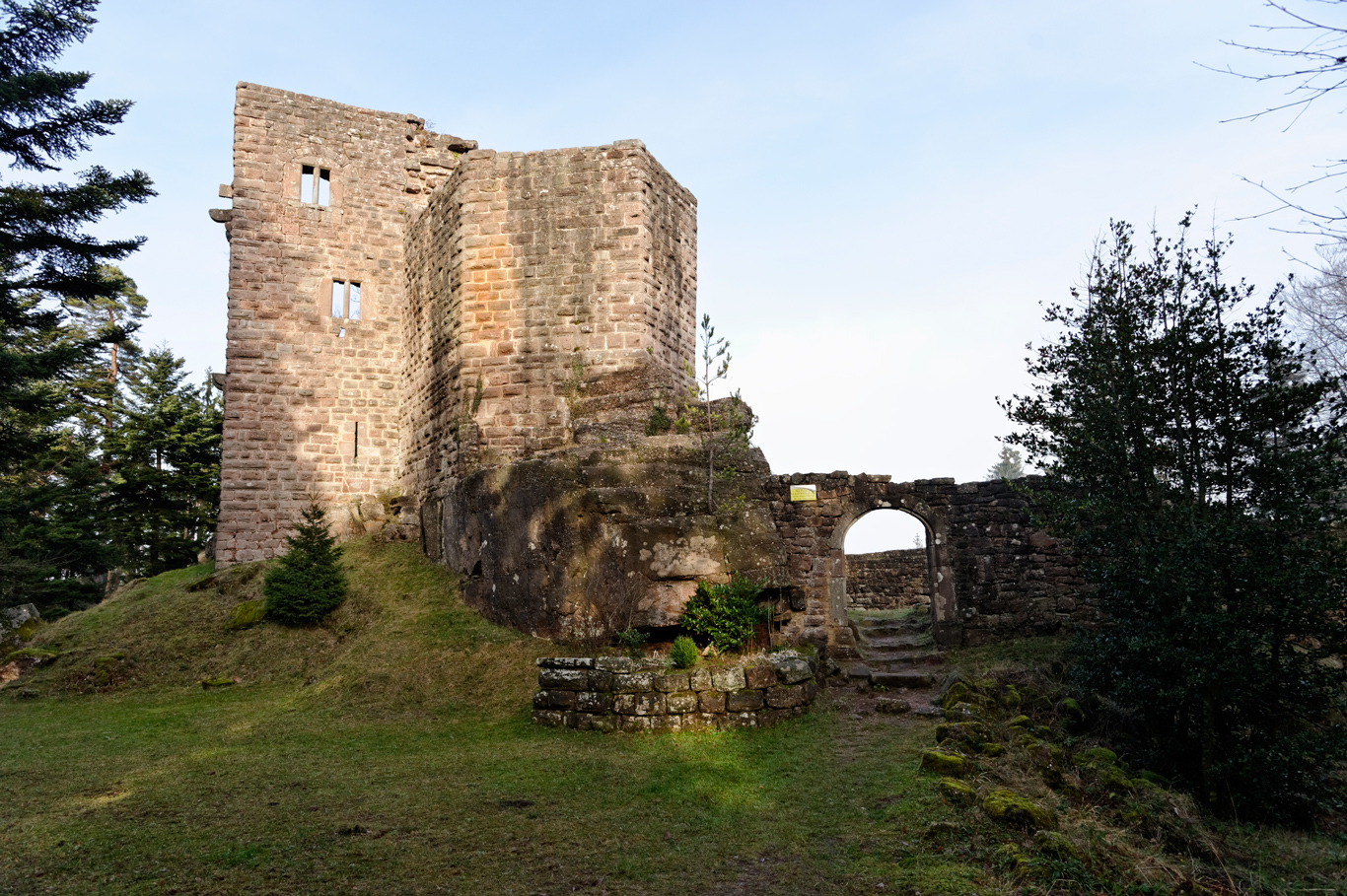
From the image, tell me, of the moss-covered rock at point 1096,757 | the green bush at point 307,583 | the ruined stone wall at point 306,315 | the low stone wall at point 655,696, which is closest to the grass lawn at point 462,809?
the low stone wall at point 655,696

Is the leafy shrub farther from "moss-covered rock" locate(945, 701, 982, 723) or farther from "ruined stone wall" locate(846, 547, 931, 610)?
"ruined stone wall" locate(846, 547, 931, 610)

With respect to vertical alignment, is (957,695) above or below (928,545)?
below

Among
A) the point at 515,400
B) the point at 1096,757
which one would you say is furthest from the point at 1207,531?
the point at 515,400

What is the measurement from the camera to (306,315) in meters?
16.8

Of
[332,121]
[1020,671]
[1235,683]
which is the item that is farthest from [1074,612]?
[332,121]

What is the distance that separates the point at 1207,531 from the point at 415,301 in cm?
1453

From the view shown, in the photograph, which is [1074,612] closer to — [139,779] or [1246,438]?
[1246,438]

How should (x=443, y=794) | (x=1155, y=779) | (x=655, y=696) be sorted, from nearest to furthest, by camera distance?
(x=443, y=794) → (x=1155, y=779) → (x=655, y=696)

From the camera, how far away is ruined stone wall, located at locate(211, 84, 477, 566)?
16.2 m

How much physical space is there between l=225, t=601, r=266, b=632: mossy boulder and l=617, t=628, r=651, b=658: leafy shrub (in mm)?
7673

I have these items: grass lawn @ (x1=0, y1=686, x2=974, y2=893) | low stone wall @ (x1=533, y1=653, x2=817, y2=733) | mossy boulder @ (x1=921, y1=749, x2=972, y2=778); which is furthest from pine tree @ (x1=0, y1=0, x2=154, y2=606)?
mossy boulder @ (x1=921, y1=749, x2=972, y2=778)

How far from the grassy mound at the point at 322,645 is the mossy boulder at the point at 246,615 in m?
0.02

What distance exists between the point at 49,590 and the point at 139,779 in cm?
1856

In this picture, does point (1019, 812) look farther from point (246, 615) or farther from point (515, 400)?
point (246, 615)
